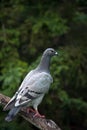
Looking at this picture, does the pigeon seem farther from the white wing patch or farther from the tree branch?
the tree branch

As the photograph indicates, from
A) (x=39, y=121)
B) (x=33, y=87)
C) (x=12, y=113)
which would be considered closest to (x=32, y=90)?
(x=33, y=87)

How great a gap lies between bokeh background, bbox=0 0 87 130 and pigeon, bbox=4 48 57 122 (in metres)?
2.02

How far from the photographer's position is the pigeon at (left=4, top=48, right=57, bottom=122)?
7.11 metres

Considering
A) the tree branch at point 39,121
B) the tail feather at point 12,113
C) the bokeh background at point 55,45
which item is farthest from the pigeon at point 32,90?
the bokeh background at point 55,45

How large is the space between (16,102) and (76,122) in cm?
481

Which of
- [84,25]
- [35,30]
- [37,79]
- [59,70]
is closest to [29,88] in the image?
[37,79]

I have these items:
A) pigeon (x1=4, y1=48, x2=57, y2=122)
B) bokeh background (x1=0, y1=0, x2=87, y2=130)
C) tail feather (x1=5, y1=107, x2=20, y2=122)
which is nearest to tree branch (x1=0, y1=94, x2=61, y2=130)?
pigeon (x1=4, y1=48, x2=57, y2=122)

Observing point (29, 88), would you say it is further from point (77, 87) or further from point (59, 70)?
point (77, 87)

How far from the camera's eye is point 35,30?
424 inches

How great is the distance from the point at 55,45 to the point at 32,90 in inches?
163

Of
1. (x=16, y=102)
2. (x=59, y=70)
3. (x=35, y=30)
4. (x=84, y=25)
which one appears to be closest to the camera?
(x=16, y=102)

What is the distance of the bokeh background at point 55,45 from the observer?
34.0ft

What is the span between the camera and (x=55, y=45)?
11.5m

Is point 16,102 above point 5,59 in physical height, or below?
above
